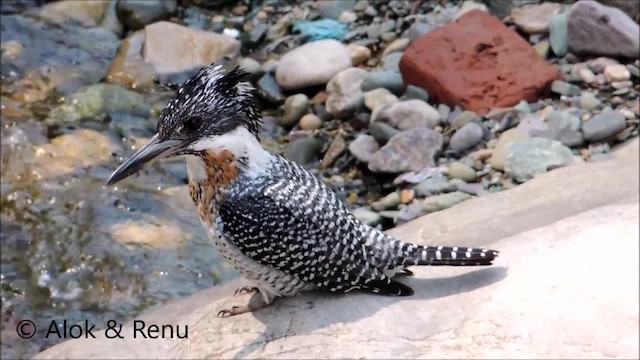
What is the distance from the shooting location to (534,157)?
6.08m

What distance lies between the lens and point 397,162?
21.3ft

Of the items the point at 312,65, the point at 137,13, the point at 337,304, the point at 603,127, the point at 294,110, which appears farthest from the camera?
the point at 137,13

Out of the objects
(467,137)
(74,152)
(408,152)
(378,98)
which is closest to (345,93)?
(378,98)

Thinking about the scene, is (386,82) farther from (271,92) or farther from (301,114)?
(271,92)

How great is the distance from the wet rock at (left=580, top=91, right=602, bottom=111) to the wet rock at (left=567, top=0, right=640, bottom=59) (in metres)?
0.53

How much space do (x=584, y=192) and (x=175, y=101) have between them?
2203 millimetres

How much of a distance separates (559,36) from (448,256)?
366cm

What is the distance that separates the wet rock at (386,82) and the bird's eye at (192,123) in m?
3.60

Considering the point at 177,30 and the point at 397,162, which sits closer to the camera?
the point at 397,162

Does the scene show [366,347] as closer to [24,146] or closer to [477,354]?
[477,354]

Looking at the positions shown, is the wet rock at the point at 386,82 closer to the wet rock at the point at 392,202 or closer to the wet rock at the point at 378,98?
the wet rock at the point at 378,98

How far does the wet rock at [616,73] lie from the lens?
6752mm

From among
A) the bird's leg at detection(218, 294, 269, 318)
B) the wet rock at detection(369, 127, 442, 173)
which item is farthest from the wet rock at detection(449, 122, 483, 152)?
the bird's leg at detection(218, 294, 269, 318)

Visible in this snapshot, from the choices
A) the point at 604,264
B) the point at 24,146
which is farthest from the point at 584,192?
the point at 24,146
